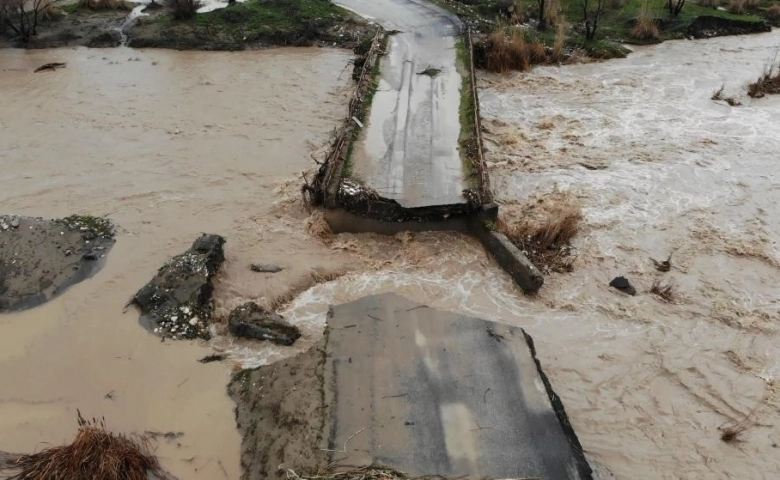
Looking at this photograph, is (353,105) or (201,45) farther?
(201,45)

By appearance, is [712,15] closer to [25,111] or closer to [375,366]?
[375,366]

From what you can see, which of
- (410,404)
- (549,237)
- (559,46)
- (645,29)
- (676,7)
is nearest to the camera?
(410,404)

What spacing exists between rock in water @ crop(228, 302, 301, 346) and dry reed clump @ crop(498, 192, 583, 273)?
319 centimetres

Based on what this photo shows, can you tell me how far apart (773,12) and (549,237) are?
1432 centimetres

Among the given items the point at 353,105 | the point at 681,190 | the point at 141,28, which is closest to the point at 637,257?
the point at 681,190

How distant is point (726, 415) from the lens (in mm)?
5629

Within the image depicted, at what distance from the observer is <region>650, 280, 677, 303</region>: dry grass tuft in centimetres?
702

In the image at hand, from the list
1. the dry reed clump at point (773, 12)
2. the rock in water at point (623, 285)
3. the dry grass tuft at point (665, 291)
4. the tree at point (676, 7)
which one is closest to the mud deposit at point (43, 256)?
the rock in water at point (623, 285)

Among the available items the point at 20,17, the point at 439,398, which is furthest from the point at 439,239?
the point at 20,17

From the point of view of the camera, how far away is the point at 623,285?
715 cm

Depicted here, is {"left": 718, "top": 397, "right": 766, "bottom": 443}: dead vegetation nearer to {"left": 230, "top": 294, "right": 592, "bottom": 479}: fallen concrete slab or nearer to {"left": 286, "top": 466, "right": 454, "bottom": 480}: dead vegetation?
{"left": 230, "top": 294, "right": 592, "bottom": 479}: fallen concrete slab

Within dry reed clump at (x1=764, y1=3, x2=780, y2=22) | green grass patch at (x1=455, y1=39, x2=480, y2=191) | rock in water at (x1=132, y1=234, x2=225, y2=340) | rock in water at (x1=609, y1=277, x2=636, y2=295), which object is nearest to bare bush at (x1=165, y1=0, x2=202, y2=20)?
green grass patch at (x1=455, y1=39, x2=480, y2=191)

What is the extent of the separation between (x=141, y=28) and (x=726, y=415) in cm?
1579

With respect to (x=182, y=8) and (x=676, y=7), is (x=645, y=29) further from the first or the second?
(x=182, y=8)
